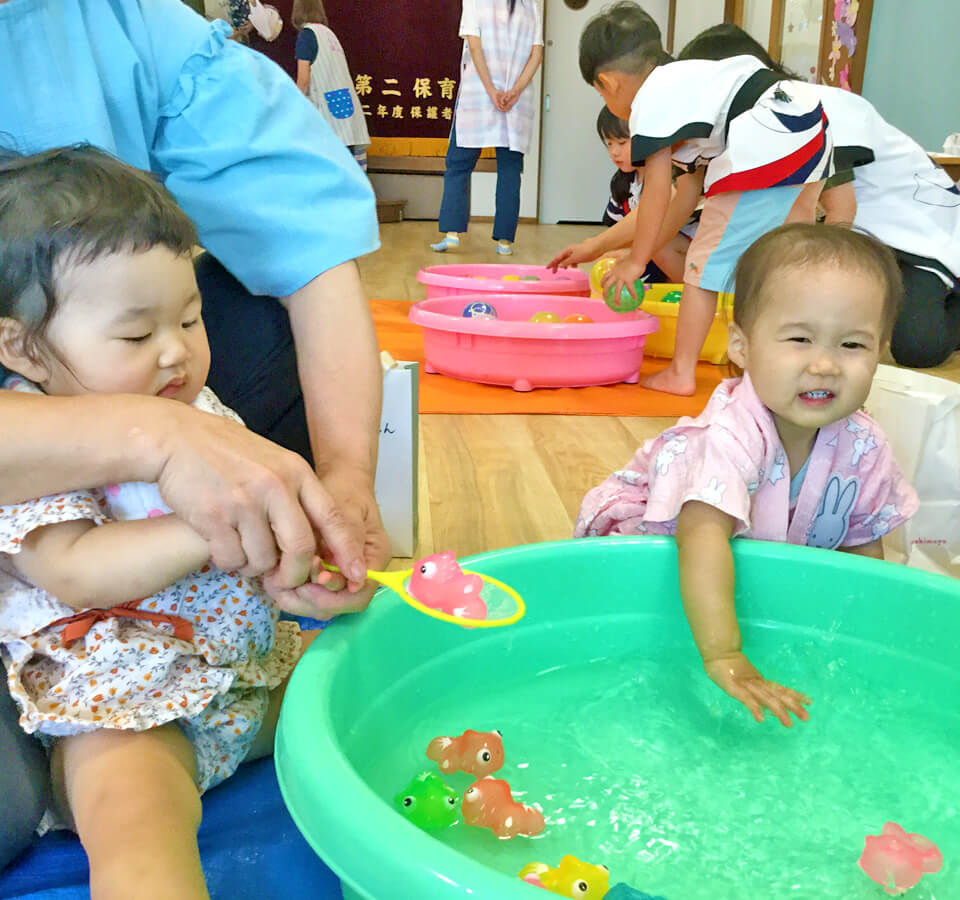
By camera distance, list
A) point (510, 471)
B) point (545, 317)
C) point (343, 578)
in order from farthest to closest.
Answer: point (545, 317) → point (510, 471) → point (343, 578)

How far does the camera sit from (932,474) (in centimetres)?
124

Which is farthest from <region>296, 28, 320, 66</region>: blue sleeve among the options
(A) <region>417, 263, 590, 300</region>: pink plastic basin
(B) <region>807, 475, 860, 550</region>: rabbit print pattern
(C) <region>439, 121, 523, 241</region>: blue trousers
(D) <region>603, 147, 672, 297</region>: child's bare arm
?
(B) <region>807, 475, 860, 550</region>: rabbit print pattern

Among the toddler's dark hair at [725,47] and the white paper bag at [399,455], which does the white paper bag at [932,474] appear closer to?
the white paper bag at [399,455]

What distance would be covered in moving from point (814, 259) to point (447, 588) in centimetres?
51

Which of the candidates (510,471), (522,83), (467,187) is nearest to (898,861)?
(510,471)

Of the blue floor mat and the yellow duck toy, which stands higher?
the yellow duck toy

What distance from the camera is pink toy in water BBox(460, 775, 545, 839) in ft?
2.22

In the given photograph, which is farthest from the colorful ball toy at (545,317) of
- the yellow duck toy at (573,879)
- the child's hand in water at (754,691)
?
the yellow duck toy at (573,879)

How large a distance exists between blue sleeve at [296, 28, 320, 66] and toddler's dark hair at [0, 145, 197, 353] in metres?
3.97

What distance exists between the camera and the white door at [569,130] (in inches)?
211

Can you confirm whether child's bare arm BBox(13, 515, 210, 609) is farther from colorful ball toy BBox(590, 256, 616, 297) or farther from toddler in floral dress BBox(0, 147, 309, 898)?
colorful ball toy BBox(590, 256, 616, 297)

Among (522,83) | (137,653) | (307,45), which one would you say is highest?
(307,45)

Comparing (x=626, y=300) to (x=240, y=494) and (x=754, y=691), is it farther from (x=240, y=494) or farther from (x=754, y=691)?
(x=240, y=494)

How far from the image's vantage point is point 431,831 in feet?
2.22
